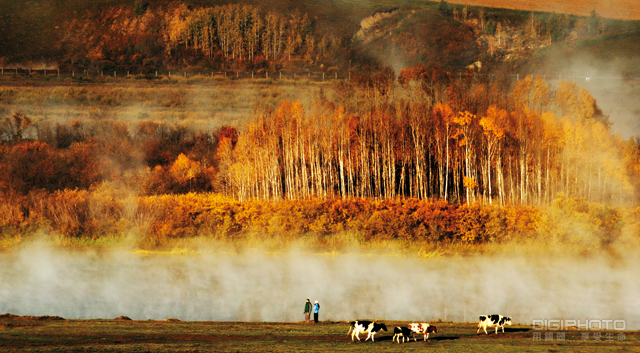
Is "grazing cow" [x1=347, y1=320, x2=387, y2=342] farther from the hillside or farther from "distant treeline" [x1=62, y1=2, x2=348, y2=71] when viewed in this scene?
"distant treeline" [x1=62, y1=2, x2=348, y2=71]

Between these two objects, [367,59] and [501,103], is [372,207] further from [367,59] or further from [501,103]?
[367,59]

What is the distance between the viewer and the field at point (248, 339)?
833 inches

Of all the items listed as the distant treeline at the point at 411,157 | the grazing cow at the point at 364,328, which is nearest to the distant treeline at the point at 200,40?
the distant treeline at the point at 411,157

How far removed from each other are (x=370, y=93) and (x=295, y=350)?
162ft

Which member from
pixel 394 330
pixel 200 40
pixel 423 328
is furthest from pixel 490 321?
pixel 200 40

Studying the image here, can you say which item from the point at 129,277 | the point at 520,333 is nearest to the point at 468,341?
the point at 520,333

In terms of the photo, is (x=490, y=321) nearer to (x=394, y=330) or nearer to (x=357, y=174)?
(x=394, y=330)

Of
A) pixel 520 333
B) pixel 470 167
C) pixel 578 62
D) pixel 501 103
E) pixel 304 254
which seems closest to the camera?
pixel 520 333

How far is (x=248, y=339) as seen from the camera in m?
22.7

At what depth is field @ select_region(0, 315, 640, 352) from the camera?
21156 millimetres

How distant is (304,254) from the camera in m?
46.6

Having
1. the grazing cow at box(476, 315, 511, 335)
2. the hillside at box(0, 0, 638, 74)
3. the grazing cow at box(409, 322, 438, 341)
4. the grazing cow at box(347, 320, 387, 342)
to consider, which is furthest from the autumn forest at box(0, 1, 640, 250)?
the hillside at box(0, 0, 638, 74)

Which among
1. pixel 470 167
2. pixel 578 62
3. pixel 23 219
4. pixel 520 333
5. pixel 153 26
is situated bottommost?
pixel 520 333

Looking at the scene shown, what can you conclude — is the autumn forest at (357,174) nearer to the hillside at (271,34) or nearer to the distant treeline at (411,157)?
the distant treeline at (411,157)
